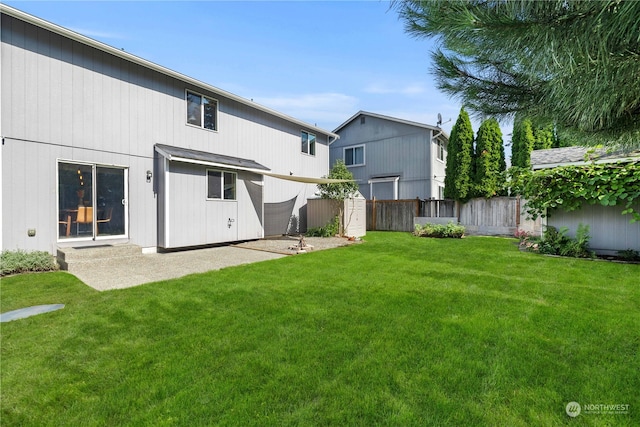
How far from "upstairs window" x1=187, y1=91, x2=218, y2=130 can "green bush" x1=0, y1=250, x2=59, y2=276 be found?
5.57m

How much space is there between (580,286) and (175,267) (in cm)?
784

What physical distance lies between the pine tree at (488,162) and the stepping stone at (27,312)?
1504cm

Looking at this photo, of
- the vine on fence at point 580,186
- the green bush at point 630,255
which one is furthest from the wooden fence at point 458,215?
the green bush at point 630,255

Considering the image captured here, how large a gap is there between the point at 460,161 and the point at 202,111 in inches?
470

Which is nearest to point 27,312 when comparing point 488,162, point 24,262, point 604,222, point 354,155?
point 24,262

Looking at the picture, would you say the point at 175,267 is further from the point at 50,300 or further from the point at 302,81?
the point at 302,81

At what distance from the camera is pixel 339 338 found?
3020 mm

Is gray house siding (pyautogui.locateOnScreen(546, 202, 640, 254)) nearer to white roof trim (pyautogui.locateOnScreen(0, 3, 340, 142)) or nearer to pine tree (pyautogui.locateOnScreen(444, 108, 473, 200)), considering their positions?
pine tree (pyautogui.locateOnScreen(444, 108, 473, 200))

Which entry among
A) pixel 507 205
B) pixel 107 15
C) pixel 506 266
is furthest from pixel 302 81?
pixel 507 205

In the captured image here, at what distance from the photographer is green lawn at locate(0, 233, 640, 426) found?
1.99m

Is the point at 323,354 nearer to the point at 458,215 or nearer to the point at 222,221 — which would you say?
the point at 222,221

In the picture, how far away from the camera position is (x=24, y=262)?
5.96m

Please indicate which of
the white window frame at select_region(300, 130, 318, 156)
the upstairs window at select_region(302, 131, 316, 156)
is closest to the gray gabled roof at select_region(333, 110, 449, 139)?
the white window frame at select_region(300, 130, 318, 156)

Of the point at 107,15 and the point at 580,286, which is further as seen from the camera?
the point at 107,15
